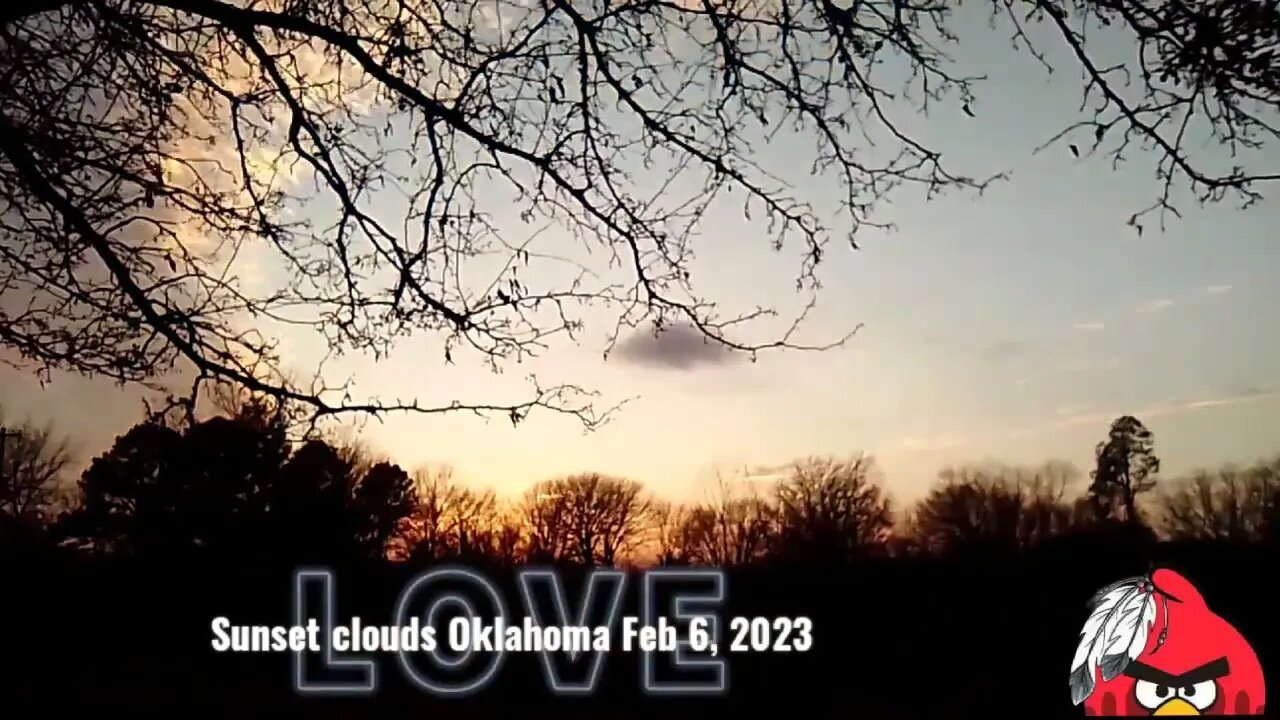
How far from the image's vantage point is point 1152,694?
141 inches

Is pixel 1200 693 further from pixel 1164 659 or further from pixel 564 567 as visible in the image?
pixel 564 567

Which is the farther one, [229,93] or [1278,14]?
[229,93]

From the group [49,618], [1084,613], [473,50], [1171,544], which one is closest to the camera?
[473,50]

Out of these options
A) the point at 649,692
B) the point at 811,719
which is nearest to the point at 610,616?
the point at 649,692

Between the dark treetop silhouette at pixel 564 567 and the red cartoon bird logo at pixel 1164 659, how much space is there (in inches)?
5.8

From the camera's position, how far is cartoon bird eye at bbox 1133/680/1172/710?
3.57 meters

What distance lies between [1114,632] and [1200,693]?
1.24 ft

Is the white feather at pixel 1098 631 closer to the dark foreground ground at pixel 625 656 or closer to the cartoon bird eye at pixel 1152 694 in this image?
the dark foreground ground at pixel 625 656

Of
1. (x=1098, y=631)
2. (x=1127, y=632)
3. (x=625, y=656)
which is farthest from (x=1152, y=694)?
(x=625, y=656)

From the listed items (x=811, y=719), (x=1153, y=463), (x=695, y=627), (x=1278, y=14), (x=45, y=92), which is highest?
(x=45, y=92)

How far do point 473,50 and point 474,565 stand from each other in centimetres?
291

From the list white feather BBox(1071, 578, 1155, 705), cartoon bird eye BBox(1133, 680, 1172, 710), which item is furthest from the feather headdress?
cartoon bird eye BBox(1133, 680, 1172, 710)

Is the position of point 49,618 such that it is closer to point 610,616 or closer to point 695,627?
point 610,616

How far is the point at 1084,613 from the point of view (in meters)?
4.52
